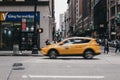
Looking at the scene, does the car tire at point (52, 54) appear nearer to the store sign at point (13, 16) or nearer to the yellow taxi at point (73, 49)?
the yellow taxi at point (73, 49)

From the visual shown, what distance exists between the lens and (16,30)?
5009cm

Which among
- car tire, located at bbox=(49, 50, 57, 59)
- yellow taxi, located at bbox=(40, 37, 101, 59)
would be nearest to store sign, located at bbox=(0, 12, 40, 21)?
yellow taxi, located at bbox=(40, 37, 101, 59)

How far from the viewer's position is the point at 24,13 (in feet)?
164

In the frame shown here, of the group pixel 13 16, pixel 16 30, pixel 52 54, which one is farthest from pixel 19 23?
pixel 52 54

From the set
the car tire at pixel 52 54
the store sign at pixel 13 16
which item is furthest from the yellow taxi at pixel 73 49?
the store sign at pixel 13 16

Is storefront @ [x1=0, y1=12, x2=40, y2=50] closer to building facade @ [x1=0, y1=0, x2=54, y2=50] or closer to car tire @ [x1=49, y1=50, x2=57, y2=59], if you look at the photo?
building facade @ [x1=0, y1=0, x2=54, y2=50]

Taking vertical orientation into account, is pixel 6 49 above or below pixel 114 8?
below

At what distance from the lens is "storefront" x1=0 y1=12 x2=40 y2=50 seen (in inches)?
1959

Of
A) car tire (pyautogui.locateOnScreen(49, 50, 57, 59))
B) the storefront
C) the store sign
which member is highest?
the store sign

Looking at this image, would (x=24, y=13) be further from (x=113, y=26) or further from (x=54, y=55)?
(x=113, y=26)

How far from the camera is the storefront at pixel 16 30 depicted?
4975 cm

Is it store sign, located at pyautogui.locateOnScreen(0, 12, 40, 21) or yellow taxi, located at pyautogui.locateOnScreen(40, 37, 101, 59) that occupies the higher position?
store sign, located at pyautogui.locateOnScreen(0, 12, 40, 21)

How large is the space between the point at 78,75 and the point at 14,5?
32.0m

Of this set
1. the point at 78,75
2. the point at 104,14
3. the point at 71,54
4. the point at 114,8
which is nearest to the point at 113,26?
the point at 114,8
